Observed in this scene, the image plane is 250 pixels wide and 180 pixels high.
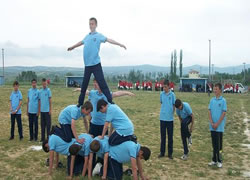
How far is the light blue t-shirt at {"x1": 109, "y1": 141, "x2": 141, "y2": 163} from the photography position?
16.6 ft

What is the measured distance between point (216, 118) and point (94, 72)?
295cm

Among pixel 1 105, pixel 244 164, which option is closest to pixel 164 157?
pixel 244 164

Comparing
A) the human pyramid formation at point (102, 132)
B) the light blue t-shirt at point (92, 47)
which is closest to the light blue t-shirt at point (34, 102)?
the human pyramid formation at point (102, 132)

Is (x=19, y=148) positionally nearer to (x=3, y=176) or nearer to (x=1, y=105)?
(x=3, y=176)

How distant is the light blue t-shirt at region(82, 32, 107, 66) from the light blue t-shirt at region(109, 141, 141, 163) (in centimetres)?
187

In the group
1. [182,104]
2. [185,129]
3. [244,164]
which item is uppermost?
[182,104]

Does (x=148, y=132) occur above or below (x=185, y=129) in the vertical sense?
below

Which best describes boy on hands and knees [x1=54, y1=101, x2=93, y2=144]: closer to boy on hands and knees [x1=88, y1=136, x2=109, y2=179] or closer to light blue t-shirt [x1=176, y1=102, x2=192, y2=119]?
boy on hands and knees [x1=88, y1=136, x2=109, y2=179]

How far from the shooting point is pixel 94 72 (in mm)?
5980

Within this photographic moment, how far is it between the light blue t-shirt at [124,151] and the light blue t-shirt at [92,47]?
1.87m

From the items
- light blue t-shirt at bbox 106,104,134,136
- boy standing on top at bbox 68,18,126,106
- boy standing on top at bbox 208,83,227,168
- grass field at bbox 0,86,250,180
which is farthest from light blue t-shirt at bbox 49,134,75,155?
boy standing on top at bbox 208,83,227,168

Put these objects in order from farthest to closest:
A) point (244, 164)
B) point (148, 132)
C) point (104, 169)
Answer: point (148, 132) < point (244, 164) < point (104, 169)

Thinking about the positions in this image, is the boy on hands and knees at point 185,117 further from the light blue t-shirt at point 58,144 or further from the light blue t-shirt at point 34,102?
the light blue t-shirt at point 34,102

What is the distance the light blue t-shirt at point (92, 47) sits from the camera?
580 centimetres
